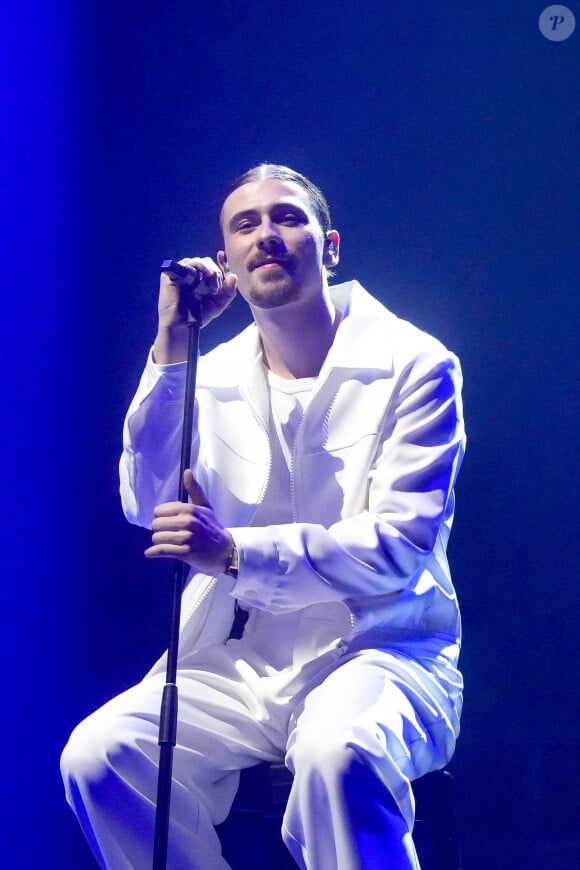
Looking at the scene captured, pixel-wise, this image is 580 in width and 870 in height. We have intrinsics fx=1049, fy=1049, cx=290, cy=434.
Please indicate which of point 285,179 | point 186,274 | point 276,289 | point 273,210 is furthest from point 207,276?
point 285,179

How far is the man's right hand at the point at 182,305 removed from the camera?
5.53 feet

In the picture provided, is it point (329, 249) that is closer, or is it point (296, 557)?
point (296, 557)

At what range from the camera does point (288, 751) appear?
1545 mm

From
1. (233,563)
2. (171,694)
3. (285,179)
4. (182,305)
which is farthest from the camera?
(285,179)

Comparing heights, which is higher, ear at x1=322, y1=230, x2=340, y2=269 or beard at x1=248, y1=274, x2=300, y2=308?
ear at x1=322, y1=230, x2=340, y2=269

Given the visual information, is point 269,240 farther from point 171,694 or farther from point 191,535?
point 171,694

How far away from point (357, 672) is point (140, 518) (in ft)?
1.92

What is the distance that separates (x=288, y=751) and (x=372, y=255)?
4.22 feet

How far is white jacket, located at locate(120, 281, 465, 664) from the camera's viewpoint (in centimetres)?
162

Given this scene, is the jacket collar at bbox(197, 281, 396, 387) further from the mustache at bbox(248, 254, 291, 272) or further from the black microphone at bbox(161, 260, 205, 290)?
the black microphone at bbox(161, 260, 205, 290)

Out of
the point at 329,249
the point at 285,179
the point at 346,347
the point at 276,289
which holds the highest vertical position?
the point at 285,179

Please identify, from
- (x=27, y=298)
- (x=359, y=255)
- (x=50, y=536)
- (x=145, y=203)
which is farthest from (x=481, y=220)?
(x=50, y=536)

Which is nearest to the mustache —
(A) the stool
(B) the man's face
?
(B) the man's face

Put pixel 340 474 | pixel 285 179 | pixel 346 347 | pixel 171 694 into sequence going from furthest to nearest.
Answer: pixel 285 179, pixel 346 347, pixel 340 474, pixel 171 694
